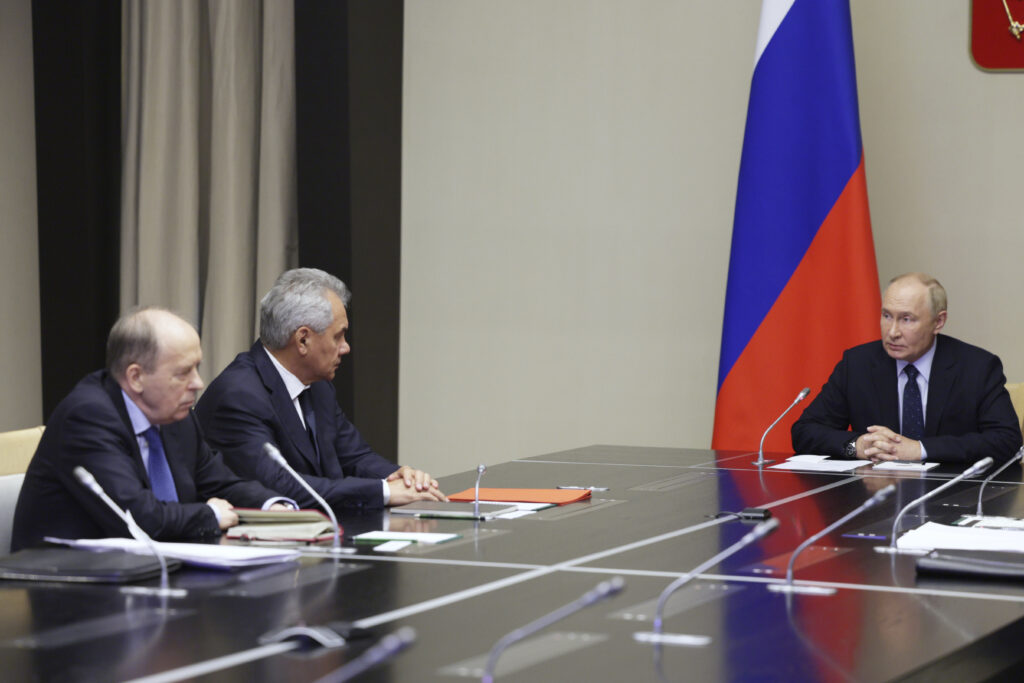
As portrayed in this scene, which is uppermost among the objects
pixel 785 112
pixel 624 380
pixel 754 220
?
pixel 785 112

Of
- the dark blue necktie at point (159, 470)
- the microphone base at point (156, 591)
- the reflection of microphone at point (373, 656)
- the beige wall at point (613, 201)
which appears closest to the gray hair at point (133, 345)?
the dark blue necktie at point (159, 470)

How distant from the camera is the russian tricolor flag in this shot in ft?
19.3

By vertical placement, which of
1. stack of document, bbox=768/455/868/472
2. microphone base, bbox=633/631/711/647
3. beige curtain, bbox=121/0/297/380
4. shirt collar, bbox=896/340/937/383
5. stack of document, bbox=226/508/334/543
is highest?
beige curtain, bbox=121/0/297/380

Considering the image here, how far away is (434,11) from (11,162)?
7.36 feet

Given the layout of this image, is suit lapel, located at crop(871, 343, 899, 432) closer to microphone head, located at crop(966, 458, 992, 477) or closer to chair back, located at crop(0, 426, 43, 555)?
microphone head, located at crop(966, 458, 992, 477)

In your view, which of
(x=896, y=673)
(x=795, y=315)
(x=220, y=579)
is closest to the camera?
(x=896, y=673)

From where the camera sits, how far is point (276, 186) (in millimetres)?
6855

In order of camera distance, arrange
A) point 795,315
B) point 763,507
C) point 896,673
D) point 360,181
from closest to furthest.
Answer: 1. point 896,673
2. point 763,507
3. point 795,315
4. point 360,181

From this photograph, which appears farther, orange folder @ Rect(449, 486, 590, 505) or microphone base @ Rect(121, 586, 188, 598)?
orange folder @ Rect(449, 486, 590, 505)

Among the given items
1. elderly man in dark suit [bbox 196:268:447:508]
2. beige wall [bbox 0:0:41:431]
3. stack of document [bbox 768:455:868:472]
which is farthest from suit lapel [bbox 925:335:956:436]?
beige wall [bbox 0:0:41:431]

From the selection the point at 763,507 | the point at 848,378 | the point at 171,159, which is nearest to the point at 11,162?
the point at 171,159

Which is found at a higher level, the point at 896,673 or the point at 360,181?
the point at 360,181

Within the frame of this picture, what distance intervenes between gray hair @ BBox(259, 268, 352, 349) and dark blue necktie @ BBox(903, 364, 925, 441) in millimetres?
2235

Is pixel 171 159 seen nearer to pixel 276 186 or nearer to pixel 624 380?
pixel 276 186
